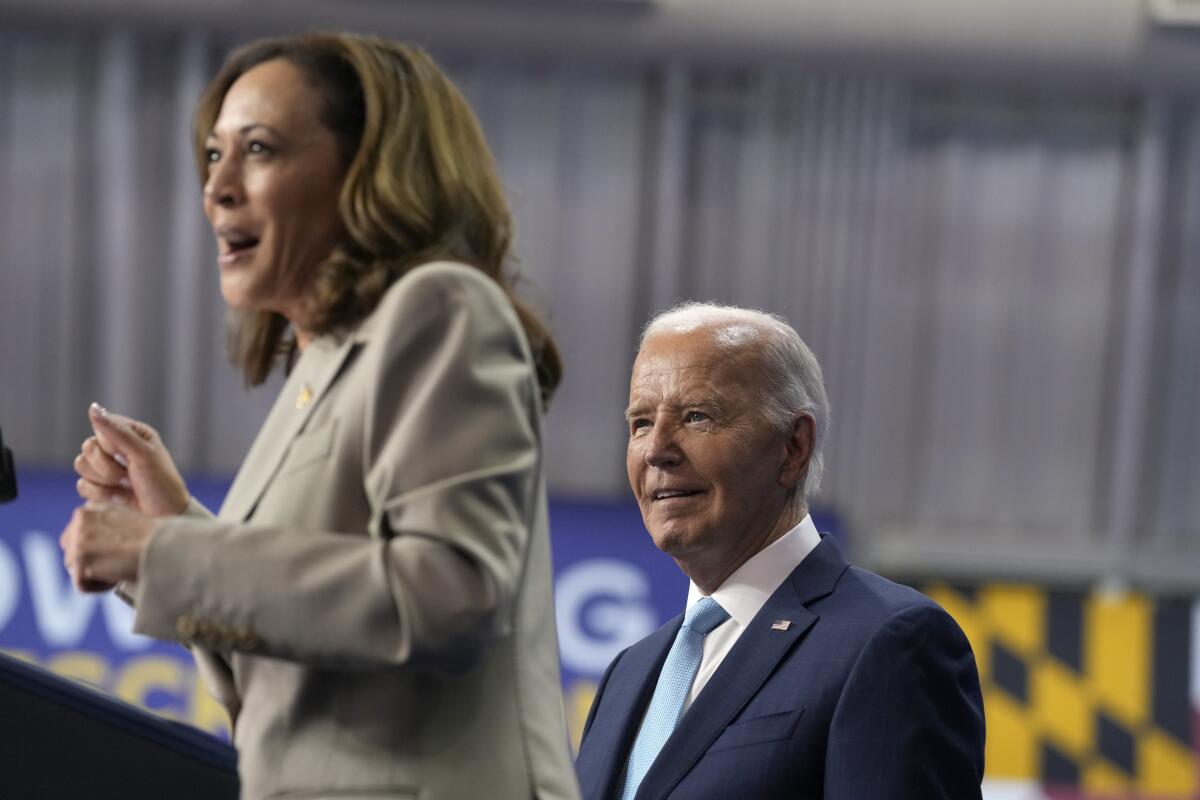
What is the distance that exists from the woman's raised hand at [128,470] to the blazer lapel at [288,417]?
4.0 inches

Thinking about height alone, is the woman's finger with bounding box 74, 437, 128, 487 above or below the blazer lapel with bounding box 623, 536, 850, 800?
above

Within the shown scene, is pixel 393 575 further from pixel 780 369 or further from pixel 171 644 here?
pixel 171 644

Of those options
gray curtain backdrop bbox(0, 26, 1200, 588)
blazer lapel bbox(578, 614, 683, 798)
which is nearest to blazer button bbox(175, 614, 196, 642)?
blazer lapel bbox(578, 614, 683, 798)

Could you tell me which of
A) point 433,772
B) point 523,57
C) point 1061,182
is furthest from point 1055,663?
point 433,772

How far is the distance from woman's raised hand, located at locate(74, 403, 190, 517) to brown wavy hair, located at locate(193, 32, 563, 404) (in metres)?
0.23

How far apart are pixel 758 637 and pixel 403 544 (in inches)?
49.0

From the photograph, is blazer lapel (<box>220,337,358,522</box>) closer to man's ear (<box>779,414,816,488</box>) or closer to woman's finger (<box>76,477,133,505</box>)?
woman's finger (<box>76,477,133,505</box>)

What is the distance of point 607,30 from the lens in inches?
254

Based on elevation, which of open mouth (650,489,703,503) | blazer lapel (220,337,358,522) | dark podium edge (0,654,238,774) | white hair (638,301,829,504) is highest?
blazer lapel (220,337,358,522)

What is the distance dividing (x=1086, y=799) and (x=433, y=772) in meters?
5.91

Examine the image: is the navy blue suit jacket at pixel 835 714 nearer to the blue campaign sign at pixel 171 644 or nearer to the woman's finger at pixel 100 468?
the woman's finger at pixel 100 468

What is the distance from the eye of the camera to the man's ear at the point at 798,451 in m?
2.54

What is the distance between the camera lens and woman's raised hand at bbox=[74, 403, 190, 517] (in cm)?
136

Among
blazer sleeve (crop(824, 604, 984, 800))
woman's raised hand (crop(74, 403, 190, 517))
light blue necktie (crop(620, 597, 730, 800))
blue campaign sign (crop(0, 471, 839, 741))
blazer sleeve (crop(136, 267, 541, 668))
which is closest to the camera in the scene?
blazer sleeve (crop(136, 267, 541, 668))
